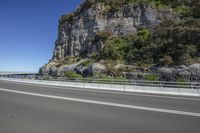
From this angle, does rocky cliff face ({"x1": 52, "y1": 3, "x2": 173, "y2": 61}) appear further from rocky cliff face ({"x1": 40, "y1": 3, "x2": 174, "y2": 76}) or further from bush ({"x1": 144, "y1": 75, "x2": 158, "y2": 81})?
bush ({"x1": 144, "y1": 75, "x2": 158, "y2": 81})

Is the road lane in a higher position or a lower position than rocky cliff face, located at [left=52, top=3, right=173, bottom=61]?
lower

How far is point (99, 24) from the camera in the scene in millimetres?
47500

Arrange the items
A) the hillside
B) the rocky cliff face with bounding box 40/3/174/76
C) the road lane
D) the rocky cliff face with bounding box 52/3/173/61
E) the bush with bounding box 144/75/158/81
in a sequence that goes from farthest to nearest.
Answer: the rocky cliff face with bounding box 52/3/173/61, the rocky cliff face with bounding box 40/3/174/76, the hillside, the bush with bounding box 144/75/158/81, the road lane

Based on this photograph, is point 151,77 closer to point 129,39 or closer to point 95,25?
point 129,39

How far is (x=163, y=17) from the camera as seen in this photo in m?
42.7

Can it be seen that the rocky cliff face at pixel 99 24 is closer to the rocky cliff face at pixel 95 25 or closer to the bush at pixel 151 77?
the rocky cliff face at pixel 95 25

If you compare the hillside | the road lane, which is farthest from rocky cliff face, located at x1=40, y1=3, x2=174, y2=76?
the road lane

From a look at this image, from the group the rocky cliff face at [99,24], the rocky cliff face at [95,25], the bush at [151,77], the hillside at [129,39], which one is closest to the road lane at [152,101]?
the bush at [151,77]

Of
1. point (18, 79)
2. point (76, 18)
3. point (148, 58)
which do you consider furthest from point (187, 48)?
point (76, 18)

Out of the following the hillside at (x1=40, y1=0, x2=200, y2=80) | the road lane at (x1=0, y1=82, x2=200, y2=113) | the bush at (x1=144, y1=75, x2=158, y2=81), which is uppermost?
the hillside at (x1=40, y1=0, x2=200, y2=80)

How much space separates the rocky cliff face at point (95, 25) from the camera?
43406 millimetres

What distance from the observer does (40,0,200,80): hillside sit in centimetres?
2936

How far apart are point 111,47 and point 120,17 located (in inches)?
453

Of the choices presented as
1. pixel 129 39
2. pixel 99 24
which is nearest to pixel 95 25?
pixel 99 24
